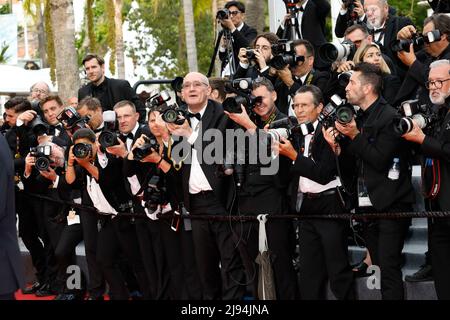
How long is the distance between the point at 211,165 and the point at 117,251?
5.31 feet

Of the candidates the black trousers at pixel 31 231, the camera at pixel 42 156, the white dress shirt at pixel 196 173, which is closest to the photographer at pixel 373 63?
the white dress shirt at pixel 196 173

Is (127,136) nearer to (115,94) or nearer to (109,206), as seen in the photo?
(109,206)

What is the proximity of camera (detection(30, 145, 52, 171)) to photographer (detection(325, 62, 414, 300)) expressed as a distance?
2919 mm

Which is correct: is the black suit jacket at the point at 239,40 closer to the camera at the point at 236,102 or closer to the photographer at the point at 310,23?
the photographer at the point at 310,23

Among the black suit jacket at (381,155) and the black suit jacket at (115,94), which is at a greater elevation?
the black suit jacket at (115,94)

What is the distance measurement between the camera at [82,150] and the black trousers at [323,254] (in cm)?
201

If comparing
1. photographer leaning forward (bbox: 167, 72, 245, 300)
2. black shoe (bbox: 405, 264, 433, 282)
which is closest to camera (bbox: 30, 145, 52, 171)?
photographer leaning forward (bbox: 167, 72, 245, 300)

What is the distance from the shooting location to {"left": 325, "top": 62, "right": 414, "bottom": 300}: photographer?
6.34m

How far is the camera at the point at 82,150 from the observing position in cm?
774

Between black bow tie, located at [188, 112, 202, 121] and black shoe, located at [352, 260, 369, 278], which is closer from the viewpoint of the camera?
black shoe, located at [352, 260, 369, 278]

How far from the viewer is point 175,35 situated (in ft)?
96.0

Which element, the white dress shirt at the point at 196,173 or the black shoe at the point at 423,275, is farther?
the white dress shirt at the point at 196,173

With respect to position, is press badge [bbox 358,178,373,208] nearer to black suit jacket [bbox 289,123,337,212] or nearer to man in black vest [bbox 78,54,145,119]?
black suit jacket [bbox 289,123,337,212]

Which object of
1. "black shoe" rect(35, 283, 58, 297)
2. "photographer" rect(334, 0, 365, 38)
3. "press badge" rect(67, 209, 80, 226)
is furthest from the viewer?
"black shoe" rect(35, 283, 58, 297)
